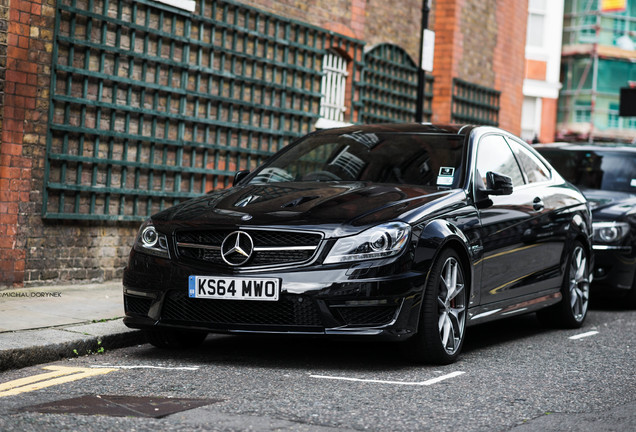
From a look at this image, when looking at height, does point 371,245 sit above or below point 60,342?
above

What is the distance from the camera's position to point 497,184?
7.24m

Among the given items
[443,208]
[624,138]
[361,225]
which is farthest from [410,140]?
[624,138]

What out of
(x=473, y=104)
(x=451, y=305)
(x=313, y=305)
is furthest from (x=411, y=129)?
(x=473, y=104)

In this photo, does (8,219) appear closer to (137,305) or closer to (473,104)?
(137,305)

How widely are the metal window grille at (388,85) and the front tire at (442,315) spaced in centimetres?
871

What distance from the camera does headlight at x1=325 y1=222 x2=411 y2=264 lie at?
6.01m

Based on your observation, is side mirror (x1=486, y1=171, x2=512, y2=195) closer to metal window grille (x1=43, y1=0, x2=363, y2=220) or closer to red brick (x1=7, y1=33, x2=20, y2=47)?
metal window grille (x1=43, y1=0, x2=363, y2=220)

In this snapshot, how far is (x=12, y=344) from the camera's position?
6289 millimetres

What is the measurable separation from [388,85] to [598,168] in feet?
17.2

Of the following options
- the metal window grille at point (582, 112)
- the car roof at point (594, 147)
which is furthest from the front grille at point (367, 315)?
the metal window grille at point (582, 112)

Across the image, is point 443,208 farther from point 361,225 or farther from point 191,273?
point 191,273

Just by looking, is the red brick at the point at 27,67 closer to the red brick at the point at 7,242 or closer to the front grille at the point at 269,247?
the red brick at the point at 7,242

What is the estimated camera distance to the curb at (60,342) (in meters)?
6.21

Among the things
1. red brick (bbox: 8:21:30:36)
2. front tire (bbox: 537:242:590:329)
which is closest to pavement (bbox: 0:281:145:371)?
red brick (bbox: 8:21:30:36)
